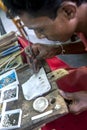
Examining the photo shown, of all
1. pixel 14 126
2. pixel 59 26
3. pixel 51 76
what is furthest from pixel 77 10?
pixel 14 126

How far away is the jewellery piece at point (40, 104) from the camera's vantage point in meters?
0.93

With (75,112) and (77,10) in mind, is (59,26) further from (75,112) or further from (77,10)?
(75,112)

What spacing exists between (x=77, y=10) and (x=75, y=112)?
368 millimetres

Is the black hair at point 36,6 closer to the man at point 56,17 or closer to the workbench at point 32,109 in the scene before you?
the man at point 56,17

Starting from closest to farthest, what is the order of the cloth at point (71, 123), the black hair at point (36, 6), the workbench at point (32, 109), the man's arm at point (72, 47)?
the black hair at point (36, 6) < the workbench at point (32, 109) < the cloth at point (71, 123) < the man's arm at point (72, 47)

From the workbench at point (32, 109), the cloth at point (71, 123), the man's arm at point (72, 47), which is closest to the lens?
the workbench at point (32, 109)

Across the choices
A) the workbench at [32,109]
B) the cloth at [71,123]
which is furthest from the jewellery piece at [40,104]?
the cloth at [71,123]

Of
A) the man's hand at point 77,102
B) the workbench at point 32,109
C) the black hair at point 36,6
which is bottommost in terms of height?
the man's hand at point 77,102

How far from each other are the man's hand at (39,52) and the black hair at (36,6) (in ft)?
1.18

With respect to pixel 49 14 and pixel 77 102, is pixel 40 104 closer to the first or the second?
pixel 77 102

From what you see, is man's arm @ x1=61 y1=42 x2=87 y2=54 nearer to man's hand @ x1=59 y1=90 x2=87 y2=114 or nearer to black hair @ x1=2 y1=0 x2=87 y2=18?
man's hand @ x1=59 y1=90 x2=87 y2=114

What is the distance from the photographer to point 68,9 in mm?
804

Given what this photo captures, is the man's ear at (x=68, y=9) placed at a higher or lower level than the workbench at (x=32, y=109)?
higher

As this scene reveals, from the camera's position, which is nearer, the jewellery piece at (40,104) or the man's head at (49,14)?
the man's head at (49,14)
